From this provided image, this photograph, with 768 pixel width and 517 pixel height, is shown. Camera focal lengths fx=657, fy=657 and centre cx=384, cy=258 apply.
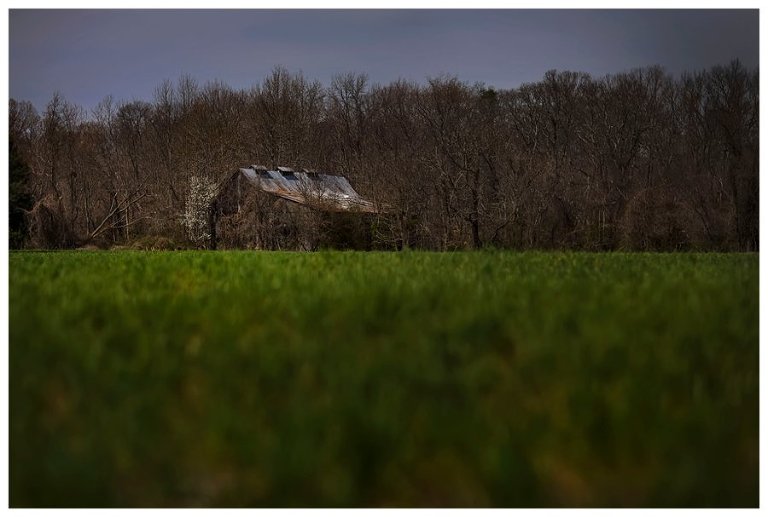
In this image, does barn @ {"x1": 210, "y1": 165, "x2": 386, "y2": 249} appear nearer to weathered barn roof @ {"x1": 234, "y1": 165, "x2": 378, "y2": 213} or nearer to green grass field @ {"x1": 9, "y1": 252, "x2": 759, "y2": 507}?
weathered barn roof @ {"x1": 234, "y1": 165, "x2": 378, "y2": 213}

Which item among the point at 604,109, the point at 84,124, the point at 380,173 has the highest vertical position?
the point at 84,124

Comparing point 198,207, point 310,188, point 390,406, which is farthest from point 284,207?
point 390,406

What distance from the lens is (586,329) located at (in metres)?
3.07

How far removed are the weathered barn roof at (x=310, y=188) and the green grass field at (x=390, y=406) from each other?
20573 millimetres

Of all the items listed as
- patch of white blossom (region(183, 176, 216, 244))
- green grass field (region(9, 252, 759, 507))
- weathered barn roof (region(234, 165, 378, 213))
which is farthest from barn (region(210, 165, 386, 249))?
green grass field (region(9, 252, 759, 507))

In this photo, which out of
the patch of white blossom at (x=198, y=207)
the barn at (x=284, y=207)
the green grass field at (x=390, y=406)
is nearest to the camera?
the green grass field at (x=390, y=406)

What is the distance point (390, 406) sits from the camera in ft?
6.73

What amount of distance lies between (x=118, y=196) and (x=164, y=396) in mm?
32504

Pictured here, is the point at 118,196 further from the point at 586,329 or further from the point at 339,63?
the point at 586,329

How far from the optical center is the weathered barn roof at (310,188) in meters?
24.4

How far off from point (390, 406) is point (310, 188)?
78.3 ft

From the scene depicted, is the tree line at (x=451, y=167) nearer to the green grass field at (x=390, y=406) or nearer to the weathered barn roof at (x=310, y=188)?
the weathered barn roof at (x=310, y=188)

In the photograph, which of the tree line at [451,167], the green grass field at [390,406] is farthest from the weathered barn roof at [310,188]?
the green grass field at [390,406]
